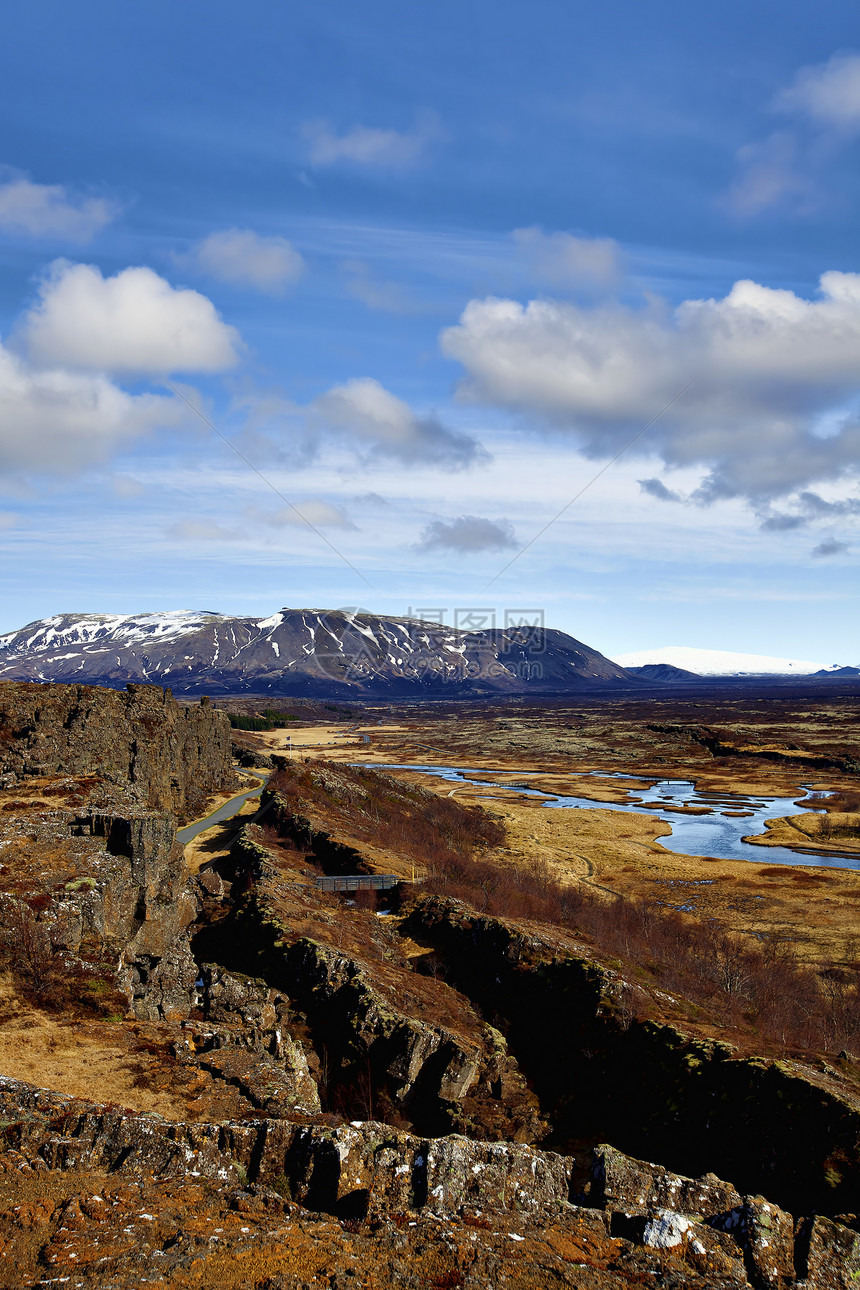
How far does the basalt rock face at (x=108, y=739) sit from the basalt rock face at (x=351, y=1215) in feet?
113

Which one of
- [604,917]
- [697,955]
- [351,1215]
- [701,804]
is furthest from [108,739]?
[701,804]

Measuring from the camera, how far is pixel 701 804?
125 meters

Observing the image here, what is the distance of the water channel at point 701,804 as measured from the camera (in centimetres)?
8719

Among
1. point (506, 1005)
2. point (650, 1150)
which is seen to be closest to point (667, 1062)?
point (650, 1150)

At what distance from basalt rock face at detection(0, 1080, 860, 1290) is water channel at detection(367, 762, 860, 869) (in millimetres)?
76950

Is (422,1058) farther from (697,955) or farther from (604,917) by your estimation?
(604,917)

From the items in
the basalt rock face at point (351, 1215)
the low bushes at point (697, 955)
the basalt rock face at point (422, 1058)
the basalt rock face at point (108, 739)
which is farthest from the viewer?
the basalt rock face at point (108, 739)

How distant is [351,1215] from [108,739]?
51.9m

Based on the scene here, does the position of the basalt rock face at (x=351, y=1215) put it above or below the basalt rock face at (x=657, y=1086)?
above

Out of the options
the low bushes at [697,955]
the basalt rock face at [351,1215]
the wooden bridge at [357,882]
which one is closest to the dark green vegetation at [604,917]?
the low bushes at [697,955]

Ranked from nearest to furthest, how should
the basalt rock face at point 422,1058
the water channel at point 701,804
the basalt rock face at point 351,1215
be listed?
1. the basalt rock face at point 351,1215
2. the basalt rock face at point 422,1058
3. the water channel at point 701,804

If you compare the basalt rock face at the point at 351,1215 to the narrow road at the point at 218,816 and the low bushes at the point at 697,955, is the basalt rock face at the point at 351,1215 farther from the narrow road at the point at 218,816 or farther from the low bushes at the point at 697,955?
the narrow road at the point at 218,816

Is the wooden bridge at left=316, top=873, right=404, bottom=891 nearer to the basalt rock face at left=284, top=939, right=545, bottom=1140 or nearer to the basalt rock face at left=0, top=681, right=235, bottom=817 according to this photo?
the basalt rock face at left=0, top=681, right=235, bottom=817

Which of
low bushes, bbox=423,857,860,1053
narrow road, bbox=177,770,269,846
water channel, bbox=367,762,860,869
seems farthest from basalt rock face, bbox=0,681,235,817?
water channel, bbox=367,762,860,869
